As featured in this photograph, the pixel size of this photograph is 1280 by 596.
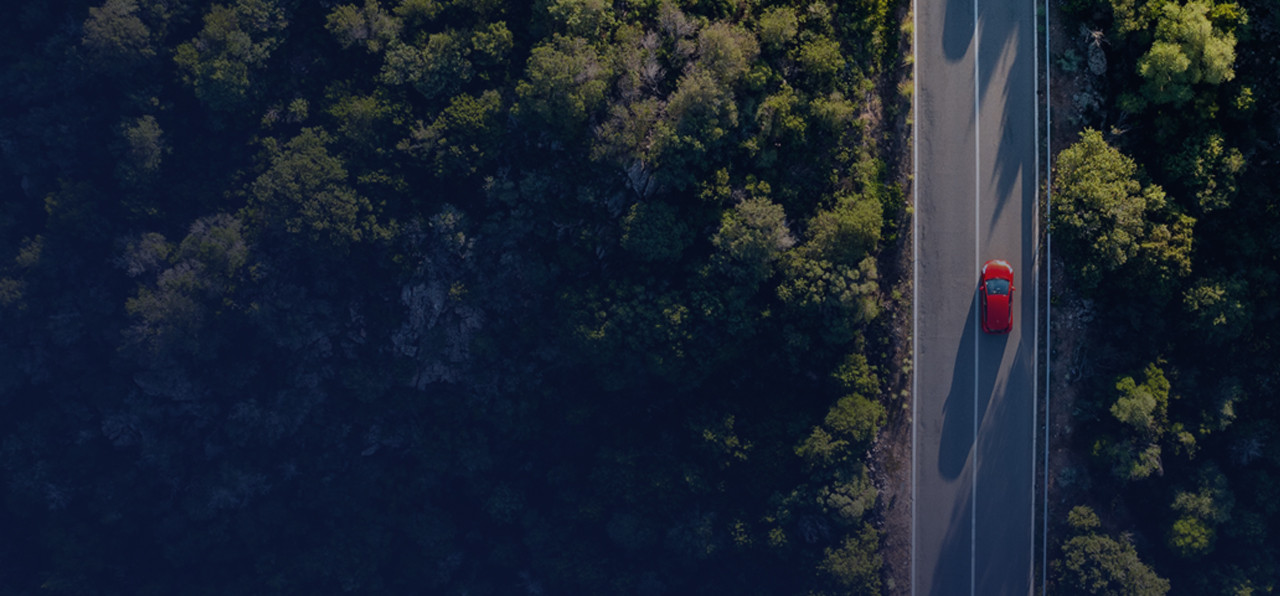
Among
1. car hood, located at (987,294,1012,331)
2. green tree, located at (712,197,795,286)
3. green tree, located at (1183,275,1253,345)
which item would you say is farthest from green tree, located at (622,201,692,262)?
green tree, located at (1183,275,1253,345)

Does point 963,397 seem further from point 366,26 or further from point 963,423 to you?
point 366,26

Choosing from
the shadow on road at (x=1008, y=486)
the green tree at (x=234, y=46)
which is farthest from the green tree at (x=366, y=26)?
the shadow on road at (x=1008, y=486)

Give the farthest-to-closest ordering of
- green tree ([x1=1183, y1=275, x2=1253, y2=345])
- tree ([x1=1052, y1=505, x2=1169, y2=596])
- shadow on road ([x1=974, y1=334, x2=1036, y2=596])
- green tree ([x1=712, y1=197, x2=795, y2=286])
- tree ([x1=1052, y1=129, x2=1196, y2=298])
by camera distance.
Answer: shadow on road ([x1=974, y1=334, x2=1036, y2=596]) < tree ([x1=1052, y1=505, x2=1169, y2=596]) < green tree ([x1=712, y1=197, x2=795, y2=286]) < green tree ([x1=1183, y1=275, x2=1253, y2=345]) < tree ([x1=1052, y1=129, x2=1196, y2=298])

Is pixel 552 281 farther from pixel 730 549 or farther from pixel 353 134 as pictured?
pixel 730 549

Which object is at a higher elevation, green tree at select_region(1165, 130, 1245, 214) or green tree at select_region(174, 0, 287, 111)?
green tree at select_region(174, 0, 287, 111)

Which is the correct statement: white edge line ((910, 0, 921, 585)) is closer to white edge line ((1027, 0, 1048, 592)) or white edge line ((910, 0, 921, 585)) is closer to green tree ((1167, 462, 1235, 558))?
white edge line ((1027, 0, 1048, 592))

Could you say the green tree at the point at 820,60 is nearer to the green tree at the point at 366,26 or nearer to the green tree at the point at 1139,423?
the green tree at the point at 1139,423
